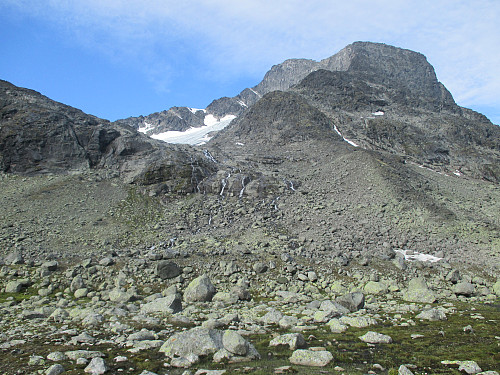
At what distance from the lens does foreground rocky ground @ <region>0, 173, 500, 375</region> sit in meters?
12.1

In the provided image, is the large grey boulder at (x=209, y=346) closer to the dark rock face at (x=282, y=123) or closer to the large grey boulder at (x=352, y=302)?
the large grey boulder at (x=352, y=302)

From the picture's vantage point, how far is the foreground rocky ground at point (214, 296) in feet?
39.7

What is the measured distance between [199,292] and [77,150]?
148ft

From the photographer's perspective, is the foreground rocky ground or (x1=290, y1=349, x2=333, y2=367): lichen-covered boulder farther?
the foreground rocky ground

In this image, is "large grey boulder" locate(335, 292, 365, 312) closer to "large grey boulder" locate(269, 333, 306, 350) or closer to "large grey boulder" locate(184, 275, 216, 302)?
"large grey boulder" locate(269, 333, 306, 350)

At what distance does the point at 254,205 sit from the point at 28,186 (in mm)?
32598

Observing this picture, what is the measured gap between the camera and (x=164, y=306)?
779 inches

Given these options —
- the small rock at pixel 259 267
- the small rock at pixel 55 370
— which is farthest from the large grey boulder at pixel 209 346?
the small rock at pixel 259 267

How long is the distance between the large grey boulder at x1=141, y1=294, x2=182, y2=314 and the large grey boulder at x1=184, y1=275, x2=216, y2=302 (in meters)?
2.20

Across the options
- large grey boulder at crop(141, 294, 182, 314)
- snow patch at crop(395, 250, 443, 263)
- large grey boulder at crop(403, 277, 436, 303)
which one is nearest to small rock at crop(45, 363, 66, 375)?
large grey boulder at crop(141, 294, 182, 314)

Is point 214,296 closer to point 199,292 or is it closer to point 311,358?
point 199,292

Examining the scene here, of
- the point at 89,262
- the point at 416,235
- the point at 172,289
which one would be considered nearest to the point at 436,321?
the point at 172,289

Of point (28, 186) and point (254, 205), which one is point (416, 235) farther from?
point (28, 186)

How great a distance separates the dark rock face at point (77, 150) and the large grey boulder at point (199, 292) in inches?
1168
